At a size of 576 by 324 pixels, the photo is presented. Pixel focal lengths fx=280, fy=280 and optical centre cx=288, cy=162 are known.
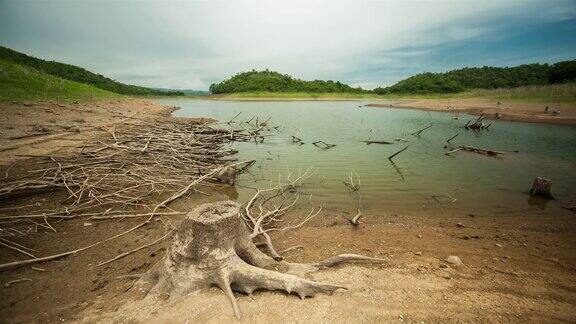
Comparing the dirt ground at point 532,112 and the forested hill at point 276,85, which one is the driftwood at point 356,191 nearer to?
the dirt ground at point 532,112

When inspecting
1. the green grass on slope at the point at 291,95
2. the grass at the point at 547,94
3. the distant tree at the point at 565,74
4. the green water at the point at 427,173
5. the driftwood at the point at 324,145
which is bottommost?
the green water at the point at 427,173

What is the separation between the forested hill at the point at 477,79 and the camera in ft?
253

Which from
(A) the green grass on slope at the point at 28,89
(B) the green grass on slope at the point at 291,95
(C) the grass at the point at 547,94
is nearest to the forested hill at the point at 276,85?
(B) the green grass on slope at the point at 291,95

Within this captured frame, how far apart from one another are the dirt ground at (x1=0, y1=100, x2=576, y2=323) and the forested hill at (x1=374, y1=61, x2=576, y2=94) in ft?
274

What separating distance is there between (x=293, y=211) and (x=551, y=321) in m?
5.42

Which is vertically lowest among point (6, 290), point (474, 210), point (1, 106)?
point (474, 210)

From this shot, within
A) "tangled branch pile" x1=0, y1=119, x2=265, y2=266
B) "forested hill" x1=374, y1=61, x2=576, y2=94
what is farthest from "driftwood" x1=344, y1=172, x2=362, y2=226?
"forested hill" x1=374, y1=61, x2=576, y2=94

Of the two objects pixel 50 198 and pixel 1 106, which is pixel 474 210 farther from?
pixel 1 106

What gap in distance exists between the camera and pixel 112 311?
3355 millimetres

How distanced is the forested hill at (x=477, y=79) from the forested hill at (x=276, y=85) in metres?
19.0

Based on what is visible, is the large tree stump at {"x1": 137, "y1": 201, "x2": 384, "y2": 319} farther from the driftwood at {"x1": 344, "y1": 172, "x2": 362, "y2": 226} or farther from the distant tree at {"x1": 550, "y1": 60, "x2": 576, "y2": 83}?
the distant tree at {"x1": 550, "y1": 60, "x2": 576, "y2": 83}

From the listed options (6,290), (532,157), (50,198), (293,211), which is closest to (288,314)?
(6,290)

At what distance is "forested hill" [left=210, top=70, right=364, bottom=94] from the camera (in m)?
95.0

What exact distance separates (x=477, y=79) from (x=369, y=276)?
10408 cm
